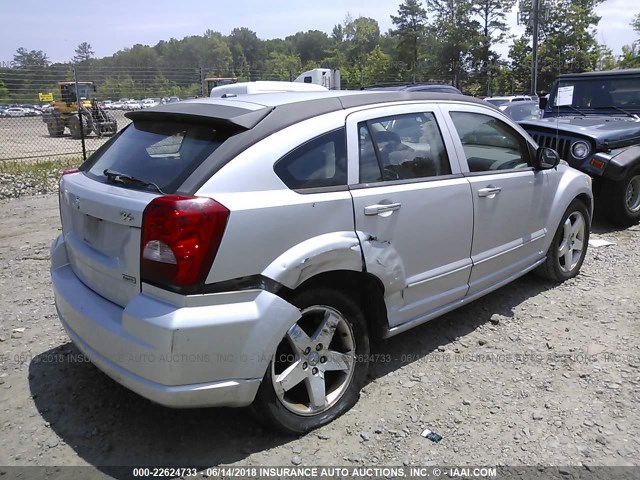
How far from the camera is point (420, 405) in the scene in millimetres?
3084

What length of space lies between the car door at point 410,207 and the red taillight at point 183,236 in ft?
2.77

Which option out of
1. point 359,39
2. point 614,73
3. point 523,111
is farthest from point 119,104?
point 359,39

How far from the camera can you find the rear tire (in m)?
6.73

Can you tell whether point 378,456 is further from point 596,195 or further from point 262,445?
point 596,195

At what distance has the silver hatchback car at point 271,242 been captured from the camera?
7.64ft

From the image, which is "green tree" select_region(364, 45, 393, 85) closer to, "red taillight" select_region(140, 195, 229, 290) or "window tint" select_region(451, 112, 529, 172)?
"window tint" select_region(451, 112, 529, 172)

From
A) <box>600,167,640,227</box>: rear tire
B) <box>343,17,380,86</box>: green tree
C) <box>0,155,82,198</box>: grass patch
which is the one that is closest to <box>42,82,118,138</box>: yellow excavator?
<box>0,155,82,198</box>: grass patch

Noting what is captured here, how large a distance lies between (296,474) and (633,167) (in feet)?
20.3

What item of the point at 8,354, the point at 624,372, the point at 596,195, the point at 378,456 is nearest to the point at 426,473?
the point at 378,456

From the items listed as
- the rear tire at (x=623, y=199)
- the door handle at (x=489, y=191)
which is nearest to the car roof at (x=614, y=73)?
the rear tire at (x=623, y=199)

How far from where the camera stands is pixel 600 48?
159 feet

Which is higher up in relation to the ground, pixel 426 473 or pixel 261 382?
pixel 261 382

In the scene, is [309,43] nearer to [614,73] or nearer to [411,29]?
[411,29]

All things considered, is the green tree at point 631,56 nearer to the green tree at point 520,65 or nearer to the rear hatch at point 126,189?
the green tree at point 520,65
